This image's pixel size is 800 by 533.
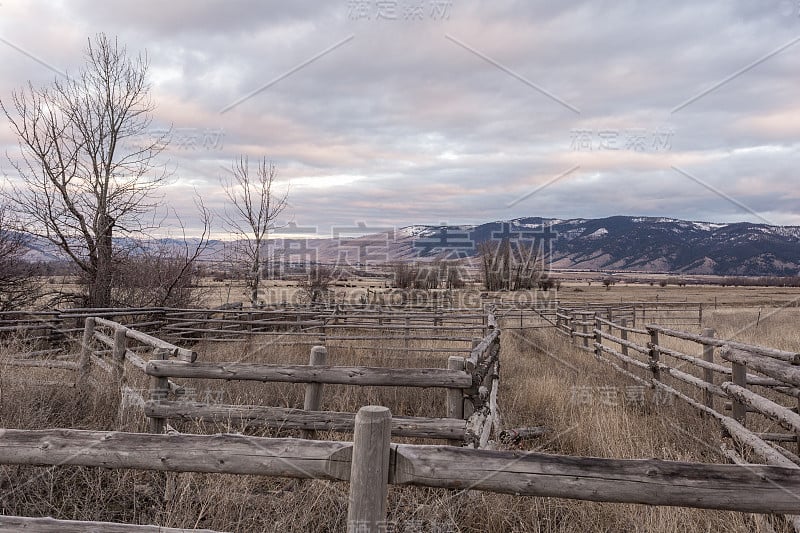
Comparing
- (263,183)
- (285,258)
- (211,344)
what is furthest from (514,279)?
(211,344)

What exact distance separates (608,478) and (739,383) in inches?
158

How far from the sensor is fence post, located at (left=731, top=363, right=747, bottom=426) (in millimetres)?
5125

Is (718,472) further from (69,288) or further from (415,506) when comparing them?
(69,288)

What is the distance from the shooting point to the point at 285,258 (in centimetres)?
2453

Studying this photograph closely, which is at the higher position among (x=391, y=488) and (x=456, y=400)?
(x=456, y=400)

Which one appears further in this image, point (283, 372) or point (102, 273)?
point (102, 273)

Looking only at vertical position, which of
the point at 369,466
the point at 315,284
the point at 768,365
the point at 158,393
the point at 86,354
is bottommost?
the point at 86,354

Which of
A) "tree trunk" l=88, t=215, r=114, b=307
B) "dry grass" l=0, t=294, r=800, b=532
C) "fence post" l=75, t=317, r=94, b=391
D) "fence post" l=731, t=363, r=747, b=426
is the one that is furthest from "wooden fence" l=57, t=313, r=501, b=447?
"tree trunk" l=88, t=215, r=114, b=307

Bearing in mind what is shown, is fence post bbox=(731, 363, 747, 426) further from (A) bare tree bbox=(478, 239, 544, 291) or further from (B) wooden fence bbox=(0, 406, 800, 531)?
(A) bare tree bbox=(478, 239, 544, 291)

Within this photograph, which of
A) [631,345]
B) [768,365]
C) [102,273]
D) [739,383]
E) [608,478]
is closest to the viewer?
[608,478]

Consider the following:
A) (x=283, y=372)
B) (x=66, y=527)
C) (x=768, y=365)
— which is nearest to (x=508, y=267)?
(x=768, y=365)

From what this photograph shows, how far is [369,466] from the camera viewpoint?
2164 mm

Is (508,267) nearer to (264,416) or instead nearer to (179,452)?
(264,416)

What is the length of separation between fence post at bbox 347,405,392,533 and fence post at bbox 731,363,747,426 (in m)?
4.66
